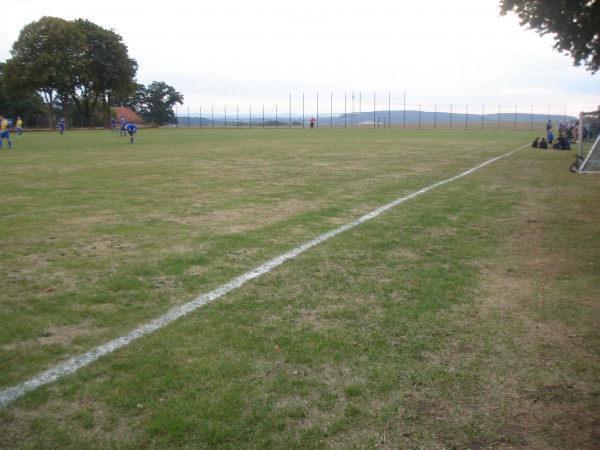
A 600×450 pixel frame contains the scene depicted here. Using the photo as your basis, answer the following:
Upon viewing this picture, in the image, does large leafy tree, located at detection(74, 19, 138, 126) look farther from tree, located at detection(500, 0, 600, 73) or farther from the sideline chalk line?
the sideline chalk line

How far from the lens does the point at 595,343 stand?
12.6ft

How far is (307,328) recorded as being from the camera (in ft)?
13.4

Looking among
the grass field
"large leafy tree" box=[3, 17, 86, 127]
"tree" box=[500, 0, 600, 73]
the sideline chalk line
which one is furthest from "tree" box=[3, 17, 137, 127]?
the sideline chalk line

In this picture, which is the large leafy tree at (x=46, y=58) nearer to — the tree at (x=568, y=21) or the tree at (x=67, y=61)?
the tree at (x=67, y=61)

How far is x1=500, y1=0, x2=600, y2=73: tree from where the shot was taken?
1641 centimetres

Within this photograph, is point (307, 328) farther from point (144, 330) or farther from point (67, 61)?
point (67, 61)

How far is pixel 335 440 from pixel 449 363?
4.01ft

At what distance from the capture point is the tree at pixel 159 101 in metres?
101

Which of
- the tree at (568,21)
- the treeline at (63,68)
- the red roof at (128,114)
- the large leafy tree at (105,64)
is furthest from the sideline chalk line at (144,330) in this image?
the red roof at (128,114)

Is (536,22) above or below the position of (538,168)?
above

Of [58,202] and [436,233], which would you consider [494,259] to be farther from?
[58,202]

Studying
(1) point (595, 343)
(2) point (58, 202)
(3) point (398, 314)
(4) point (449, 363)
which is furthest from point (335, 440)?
(2) point (58, 202)

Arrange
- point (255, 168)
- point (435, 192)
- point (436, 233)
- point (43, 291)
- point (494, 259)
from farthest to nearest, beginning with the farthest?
point (255, 168), point (435, 192), point (436, 233), point (494, 259), point (43, 291)

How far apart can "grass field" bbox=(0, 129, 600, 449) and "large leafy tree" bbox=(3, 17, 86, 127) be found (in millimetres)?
59007
